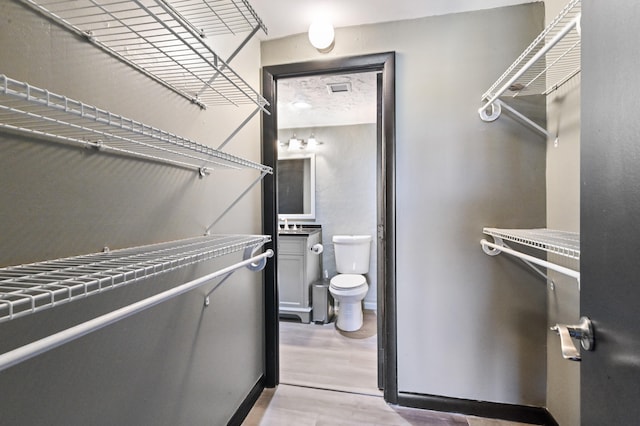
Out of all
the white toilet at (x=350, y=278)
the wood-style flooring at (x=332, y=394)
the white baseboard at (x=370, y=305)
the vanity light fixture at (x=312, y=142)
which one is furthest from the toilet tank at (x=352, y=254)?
the vanity light fixture at (x=312, y=142)

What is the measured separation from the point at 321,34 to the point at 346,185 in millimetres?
1944

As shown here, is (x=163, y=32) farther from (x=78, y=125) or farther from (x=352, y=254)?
(x=352, y=254)

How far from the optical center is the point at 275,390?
6.06 feet

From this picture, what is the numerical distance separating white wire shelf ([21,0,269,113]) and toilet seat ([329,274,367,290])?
1880 millimetres

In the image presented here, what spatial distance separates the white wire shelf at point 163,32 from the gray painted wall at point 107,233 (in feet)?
0.13

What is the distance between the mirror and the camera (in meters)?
3.48

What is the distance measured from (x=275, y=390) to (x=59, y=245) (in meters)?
1.59

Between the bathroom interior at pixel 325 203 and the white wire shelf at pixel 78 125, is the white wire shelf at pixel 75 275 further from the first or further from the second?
the bathroom interior at pixel 325 203

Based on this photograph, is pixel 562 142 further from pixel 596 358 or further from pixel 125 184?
pixel 125 184

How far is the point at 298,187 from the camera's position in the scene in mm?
3543

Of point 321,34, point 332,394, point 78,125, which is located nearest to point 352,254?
point 332,394

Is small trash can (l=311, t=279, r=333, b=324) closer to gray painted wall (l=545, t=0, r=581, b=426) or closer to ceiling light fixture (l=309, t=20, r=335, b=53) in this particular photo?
gray painted wall (l=545, t=0, r=581, b=426)

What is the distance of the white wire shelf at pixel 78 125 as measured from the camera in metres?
0.46

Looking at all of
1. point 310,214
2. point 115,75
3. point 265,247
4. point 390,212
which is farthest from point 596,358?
point 310,214
